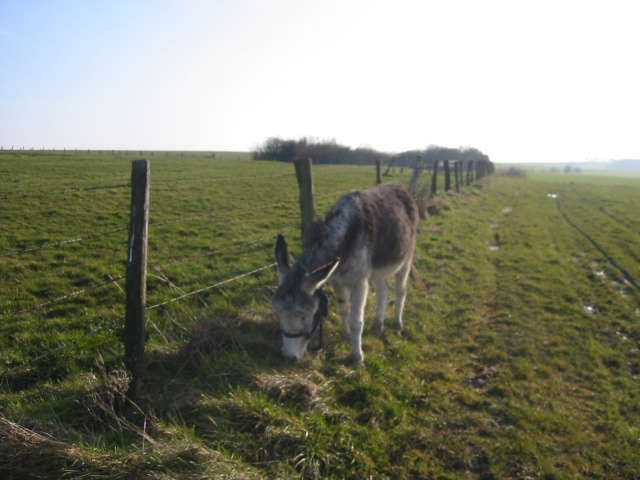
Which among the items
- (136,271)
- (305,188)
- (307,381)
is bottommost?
(307,381)

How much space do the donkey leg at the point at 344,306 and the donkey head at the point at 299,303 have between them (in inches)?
38.5

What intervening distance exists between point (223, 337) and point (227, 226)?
866 centimetres

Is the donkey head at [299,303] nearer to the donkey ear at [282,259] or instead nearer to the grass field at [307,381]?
the donkey ear at [282,259]

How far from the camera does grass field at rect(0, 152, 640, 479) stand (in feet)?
11.5

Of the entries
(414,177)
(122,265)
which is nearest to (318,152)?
(414,177)

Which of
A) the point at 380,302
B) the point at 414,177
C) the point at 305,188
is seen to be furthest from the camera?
the point at 414,177

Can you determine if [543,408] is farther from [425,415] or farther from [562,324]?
[562,324]

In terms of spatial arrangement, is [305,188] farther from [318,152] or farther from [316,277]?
[318,152]

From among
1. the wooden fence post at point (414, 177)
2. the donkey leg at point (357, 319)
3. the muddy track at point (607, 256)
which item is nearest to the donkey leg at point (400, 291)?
the donkey leg at point (357, 319)

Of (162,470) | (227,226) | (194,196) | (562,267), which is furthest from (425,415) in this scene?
(194,196)

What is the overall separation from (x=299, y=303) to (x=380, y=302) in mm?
2149

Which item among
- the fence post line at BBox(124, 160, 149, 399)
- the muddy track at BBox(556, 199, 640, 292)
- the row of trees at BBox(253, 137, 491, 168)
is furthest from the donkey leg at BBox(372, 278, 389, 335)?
the row of trees at BBox(253, 137, 491, 168)

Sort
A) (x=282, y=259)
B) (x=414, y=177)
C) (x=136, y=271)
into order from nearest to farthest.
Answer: (x=136, y=271) < (x=282, y=259) < (x=414, y=177)

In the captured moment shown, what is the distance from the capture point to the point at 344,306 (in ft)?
19.3
